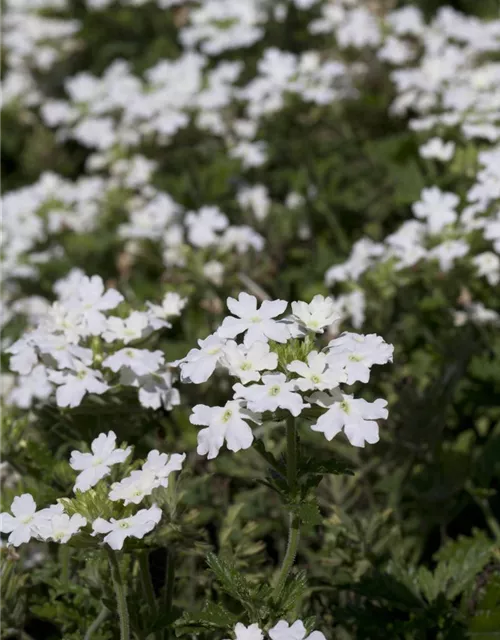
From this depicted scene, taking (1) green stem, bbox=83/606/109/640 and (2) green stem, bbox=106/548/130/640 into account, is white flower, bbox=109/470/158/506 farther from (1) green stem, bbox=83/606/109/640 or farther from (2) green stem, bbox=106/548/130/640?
(1) green stem, bbox=83/606/109/640

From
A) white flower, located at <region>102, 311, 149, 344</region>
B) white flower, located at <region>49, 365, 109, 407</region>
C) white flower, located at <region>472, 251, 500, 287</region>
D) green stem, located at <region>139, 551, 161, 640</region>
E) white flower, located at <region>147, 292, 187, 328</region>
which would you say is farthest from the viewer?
white flower, located at <region>472, 251, 500, 287</region>

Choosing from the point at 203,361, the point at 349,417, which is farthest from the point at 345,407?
the point at 203,361

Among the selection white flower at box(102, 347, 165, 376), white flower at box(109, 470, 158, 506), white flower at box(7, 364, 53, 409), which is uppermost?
white flower at box(109, 470, 158, 506)

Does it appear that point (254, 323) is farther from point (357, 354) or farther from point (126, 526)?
point (126, 526)

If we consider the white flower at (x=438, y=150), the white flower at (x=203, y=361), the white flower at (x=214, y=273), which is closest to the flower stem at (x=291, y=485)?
the white flower at (x=203, y=361)

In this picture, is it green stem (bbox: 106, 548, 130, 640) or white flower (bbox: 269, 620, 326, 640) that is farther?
green stem (bbox: 106, 548, 130, 640)

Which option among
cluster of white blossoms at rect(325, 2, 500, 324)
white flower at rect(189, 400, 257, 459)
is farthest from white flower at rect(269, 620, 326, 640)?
cluster of white blossoms at rect(325, 2, 500, 324)

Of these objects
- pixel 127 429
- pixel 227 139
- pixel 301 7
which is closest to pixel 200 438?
pixel 127 429

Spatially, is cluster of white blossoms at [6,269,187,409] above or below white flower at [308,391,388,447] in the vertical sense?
below

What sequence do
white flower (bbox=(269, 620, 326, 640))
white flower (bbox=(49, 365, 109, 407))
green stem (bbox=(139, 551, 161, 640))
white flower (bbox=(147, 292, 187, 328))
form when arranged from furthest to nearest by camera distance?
white flower (bbox=(147, 292, 187, 328)), white flower (bbox=(49, 365, 109, 407)), green stem (bbox=(139, 551, 161, 640)), white flower (bbox=(269, 620, 326, 640))
